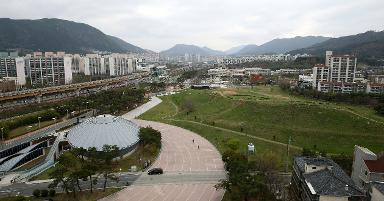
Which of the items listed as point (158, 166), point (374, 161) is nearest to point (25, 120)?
point (158, 166)

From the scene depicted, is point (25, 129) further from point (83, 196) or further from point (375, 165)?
point (375, 165)

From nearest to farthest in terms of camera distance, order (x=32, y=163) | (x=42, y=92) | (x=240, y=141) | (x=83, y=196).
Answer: (x=83, y=196) → (x=32, y=163) → (x=240, y=141) → (x=42, y=92)

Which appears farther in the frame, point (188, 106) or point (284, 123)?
point (188, 106)

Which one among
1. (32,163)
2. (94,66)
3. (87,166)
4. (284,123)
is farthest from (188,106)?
(94,66)

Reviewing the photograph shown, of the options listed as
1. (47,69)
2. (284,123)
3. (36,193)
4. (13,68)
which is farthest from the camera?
(47,69)

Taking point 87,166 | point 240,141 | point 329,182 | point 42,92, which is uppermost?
point 42,92

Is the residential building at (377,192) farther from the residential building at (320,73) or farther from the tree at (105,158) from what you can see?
the residential building at (320,73)

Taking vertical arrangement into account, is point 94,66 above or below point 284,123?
above

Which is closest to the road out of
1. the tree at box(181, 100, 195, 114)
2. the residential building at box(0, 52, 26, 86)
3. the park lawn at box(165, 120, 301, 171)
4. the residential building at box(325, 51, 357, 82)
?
the park lawn at box(165, 120, 301, 171)

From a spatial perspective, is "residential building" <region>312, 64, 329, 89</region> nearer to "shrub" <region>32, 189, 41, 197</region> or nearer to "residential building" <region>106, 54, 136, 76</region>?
"shrub" <region>32, 189, 41, 197</region>
